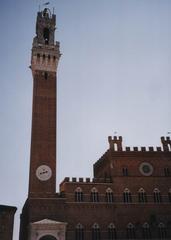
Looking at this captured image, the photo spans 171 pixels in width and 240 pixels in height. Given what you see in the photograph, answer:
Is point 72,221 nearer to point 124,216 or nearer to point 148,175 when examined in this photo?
point 124,216

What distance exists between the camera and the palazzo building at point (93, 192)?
4019cm

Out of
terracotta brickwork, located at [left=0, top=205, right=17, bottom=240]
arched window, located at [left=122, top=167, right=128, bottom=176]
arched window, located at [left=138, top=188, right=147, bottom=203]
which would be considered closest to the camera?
terracotta brickwork, located at [left=0, top=205, right=17, bottom=240]

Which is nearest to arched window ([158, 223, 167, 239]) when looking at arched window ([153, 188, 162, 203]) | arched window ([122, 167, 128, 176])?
arched window ([153, 188, 162, 203])

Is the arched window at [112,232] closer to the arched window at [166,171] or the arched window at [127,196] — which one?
the arched window at [127,196]

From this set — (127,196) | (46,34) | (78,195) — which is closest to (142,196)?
(127,196)

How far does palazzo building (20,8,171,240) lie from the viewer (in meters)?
40.2

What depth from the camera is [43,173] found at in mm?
42031

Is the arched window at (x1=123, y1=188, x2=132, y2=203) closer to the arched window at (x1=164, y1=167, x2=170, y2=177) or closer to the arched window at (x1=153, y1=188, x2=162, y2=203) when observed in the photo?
the arched window at (x1=153, y1=188, x2=162, y2=203)

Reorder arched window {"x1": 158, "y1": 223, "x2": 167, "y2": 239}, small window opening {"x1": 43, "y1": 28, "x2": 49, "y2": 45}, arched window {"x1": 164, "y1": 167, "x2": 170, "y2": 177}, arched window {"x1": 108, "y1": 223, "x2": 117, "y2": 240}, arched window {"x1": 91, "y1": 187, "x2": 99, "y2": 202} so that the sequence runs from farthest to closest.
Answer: small window opening {"x1": 43, "y1": 28, "x2": 49, "y2": 45}, arched window {"x1": 164, "y1": 167, "x2": 170, "y2": 177}, arched window {"x1": 91, "y1": 187, "x2": 99, "y2": 202}, arched window {"x1": 158, "y1": 223, "x2": 167, "y2": 239}, arched window {"x1": 108, "y1": 223, "x2": 117, "y2": 240}

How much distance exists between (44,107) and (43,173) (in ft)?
30.4

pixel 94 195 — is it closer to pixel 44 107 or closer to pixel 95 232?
pixel 95 232

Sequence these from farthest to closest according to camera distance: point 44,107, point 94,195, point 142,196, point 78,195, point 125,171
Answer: point 44,107
point 125,171
point 142,196
point 94,195
point 78,195

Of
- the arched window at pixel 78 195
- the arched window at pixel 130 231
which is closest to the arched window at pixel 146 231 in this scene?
the arched window at pixel 130 231

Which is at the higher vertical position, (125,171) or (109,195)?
(125,171)
